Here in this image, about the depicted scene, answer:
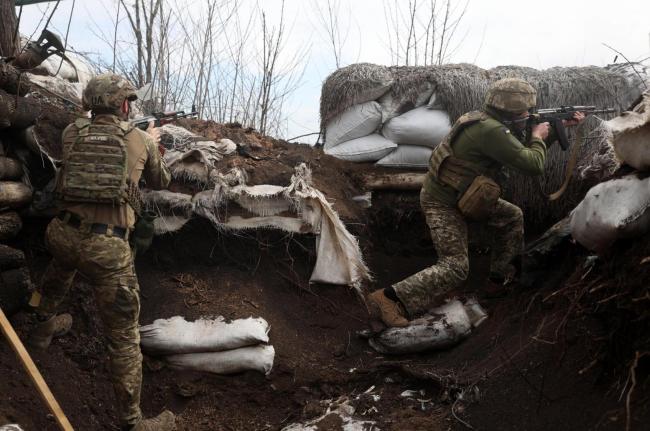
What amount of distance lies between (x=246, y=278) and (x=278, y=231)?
0.43 metres

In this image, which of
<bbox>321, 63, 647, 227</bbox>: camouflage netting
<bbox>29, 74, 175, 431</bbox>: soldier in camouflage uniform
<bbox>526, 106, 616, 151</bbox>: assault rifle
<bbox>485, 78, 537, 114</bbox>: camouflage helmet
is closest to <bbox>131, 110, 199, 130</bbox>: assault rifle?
<bbox>29, 74, 175, 431</bbox>: soldier in camouflage uniform

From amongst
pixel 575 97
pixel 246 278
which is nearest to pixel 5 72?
pixel 246 278

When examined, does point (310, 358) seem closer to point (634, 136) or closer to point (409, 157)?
point (409, 157)

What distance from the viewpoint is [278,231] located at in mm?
4938

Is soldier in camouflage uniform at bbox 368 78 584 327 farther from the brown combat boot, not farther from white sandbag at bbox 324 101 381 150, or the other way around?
white sandbag at bbox 324 101 381 150

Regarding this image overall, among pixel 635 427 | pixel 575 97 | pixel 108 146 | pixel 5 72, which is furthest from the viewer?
pixel 575 97

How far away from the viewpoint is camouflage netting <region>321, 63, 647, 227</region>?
547 cm

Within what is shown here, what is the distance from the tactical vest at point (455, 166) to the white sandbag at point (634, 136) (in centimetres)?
156

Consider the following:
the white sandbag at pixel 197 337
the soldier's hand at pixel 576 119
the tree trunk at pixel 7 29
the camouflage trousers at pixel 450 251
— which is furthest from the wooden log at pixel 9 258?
the soldier's hand at pixel 576 119

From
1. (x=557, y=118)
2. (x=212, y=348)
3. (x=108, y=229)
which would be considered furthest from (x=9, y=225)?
(x=557, y=118)

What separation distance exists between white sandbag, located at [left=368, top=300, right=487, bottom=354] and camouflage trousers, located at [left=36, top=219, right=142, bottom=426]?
173 centimetres

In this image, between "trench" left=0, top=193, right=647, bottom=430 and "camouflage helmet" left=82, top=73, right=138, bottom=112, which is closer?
"trench" left=0, top=193, right=647, bottom=430

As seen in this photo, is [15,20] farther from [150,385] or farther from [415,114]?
[415,114]

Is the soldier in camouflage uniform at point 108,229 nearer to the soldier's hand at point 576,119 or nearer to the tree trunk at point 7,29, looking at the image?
the tree trunk at point 7,29
